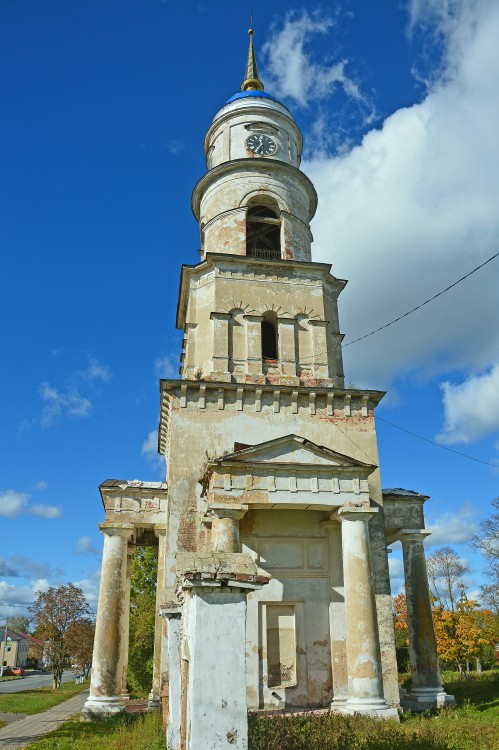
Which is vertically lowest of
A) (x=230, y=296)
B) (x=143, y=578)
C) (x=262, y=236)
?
(x=143, y=578)

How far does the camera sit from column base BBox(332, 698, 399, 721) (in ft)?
42.4

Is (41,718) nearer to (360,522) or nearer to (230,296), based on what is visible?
(360,522)

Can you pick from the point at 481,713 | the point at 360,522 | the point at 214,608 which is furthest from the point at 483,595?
the point at 214,608

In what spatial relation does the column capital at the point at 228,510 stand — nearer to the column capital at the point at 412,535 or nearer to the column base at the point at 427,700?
the column capital at the point at 412,535

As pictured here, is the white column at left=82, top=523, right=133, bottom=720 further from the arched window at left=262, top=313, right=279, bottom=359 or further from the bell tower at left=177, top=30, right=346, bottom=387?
the arched window at left=262, top=313, right=279, bottom=359

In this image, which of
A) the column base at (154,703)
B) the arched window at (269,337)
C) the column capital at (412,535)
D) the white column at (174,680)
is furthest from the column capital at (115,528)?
the column capital at (412,535)

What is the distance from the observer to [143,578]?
33.0 metres

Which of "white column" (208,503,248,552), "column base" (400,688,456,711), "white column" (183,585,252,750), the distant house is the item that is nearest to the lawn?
"column base" (400,688,456,711)

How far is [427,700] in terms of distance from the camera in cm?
1600

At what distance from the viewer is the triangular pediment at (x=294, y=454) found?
1477 centimetres

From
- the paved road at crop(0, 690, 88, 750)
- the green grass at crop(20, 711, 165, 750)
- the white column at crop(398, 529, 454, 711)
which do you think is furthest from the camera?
the white column at crop(398, 529, 454, 711)

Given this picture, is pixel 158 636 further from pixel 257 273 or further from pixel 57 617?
pixel 57 617

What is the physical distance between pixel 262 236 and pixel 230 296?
4926mm

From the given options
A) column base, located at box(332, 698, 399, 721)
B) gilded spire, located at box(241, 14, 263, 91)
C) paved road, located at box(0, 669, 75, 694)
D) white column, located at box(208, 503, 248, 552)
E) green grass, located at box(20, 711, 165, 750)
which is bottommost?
paved road, located at box(0, 669, 75, 694)
